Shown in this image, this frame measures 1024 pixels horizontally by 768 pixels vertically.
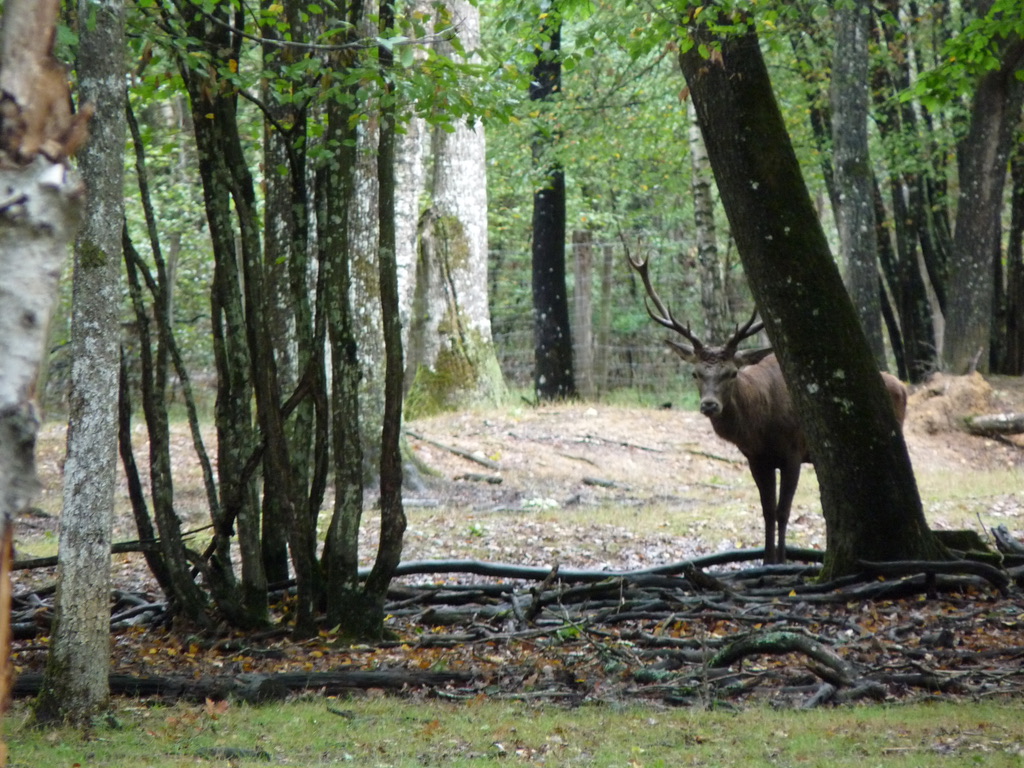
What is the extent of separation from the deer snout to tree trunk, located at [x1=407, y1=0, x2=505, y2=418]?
901 cm

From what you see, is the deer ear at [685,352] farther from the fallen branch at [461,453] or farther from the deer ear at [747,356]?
the fallen branch at [461,453]

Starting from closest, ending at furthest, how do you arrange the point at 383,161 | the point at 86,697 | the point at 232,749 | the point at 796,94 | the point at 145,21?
the point at 232,749, the point at 86,697, the point at 145,21, the point at 383,161, the point at 796,94

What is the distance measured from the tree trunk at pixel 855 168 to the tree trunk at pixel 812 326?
9.69 m

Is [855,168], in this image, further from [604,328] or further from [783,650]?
[783,650]

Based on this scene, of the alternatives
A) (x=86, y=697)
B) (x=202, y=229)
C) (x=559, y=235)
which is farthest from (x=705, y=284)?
(x=86, y=697)

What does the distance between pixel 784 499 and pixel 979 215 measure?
1147 centimetres

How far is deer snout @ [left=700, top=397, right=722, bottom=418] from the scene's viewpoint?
33.2ft

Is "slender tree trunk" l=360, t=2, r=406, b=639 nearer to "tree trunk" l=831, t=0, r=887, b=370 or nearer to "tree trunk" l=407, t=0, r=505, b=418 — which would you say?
"tree trunk" l=831, t=0, r=887, b=370

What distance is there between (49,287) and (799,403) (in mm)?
6952

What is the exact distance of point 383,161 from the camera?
6.73 metres

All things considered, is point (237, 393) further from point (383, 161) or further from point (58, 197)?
point (58, 197)

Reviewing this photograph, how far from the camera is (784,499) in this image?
9.96m

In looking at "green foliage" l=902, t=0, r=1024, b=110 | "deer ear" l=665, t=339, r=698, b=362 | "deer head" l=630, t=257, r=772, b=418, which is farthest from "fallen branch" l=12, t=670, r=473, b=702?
"green foliage" l=902, t=0, r=1024, b=110

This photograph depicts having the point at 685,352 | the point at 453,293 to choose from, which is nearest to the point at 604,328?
the point at 453,293
